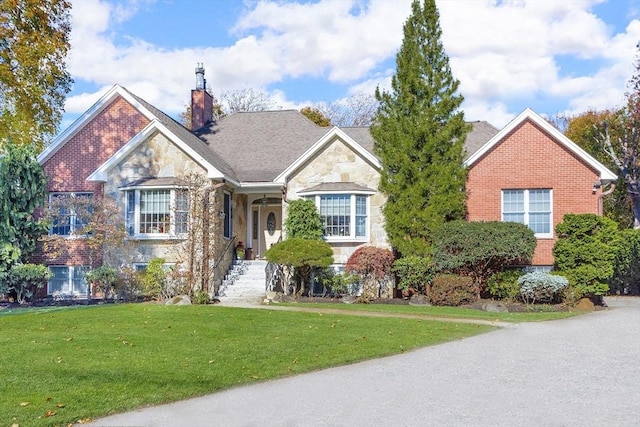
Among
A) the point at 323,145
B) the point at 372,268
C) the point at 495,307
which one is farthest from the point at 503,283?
the point at 323,145

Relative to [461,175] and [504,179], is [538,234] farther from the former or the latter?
[461,175]

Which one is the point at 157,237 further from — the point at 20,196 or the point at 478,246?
the point at 478,246

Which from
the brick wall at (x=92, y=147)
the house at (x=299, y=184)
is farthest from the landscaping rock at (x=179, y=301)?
the brick wall at (x=92, y=147)

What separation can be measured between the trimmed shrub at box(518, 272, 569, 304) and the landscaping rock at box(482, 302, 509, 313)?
125 centimetres

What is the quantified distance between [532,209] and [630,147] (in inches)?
502

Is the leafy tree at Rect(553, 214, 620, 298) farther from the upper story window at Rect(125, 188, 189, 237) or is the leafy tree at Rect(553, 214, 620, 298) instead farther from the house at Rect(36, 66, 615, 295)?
the upper story window at Rect(125, 188, 189, 237)

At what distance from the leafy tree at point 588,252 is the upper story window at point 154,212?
495 inches

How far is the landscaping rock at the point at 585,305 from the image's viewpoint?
18.0 meters

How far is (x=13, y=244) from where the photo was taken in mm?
20188

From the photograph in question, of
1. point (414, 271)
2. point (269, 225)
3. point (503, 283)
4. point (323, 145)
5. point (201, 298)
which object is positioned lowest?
point (201, 298)

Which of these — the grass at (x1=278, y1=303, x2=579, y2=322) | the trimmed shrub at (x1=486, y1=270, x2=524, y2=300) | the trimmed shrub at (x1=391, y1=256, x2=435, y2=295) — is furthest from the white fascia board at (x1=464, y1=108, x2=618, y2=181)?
the grass at (x1=278, y1=303, x2=579, y2=322)

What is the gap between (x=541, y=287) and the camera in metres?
18.1

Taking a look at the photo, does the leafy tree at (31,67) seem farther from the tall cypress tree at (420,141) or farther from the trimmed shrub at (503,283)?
the trimmed shrub at (503,283)

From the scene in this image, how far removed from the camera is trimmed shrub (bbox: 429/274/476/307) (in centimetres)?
1828
